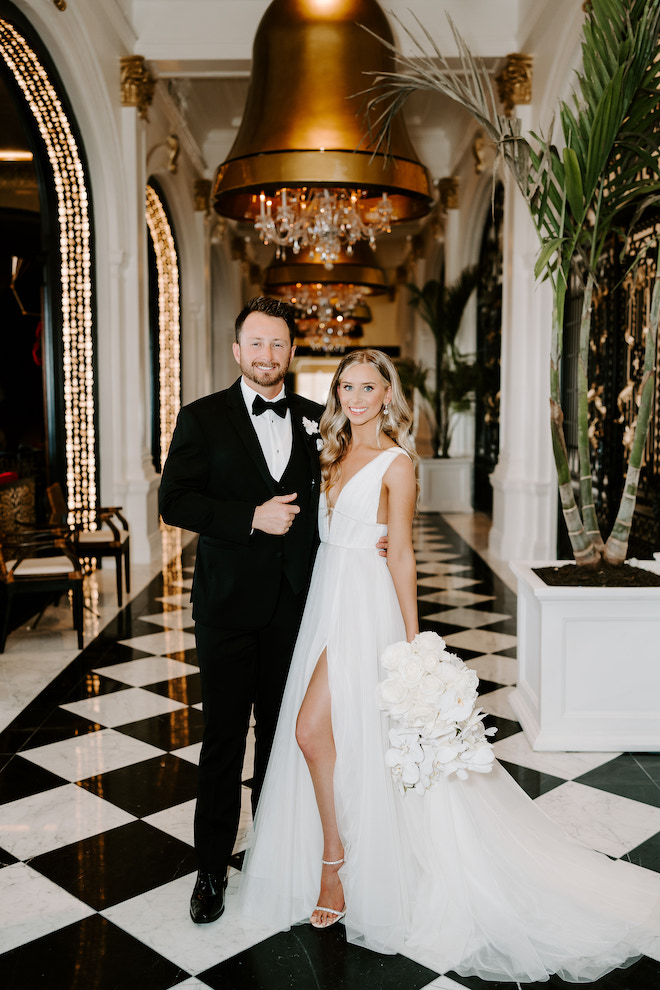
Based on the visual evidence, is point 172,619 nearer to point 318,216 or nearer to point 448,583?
point 448,583

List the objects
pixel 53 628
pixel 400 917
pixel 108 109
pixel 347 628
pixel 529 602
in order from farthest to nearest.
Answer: pixel 108 109 < pixel 53 628 < pixel 529 602 < pixel 347 628 < pixel 400 917

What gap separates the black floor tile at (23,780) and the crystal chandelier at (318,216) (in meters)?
3.24

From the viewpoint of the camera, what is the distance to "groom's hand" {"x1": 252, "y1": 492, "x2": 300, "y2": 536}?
2.15m

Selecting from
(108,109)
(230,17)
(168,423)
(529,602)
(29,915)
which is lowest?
(29,915)

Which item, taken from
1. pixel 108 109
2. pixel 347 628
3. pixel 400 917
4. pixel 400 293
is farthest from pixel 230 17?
pixel 400 293

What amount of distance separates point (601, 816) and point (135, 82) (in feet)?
23.4

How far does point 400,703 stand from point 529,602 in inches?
76.7

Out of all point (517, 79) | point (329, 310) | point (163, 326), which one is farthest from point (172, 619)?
point (329, 310)

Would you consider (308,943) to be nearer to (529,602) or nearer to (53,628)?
(529,602)

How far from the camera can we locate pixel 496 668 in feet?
15.2

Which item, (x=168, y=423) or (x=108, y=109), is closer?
(x=108, y=109)

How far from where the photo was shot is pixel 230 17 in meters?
7.43

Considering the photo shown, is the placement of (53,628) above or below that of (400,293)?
below

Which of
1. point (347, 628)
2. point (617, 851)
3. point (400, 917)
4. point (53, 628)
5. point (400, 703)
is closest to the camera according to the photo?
point (400, 703)
